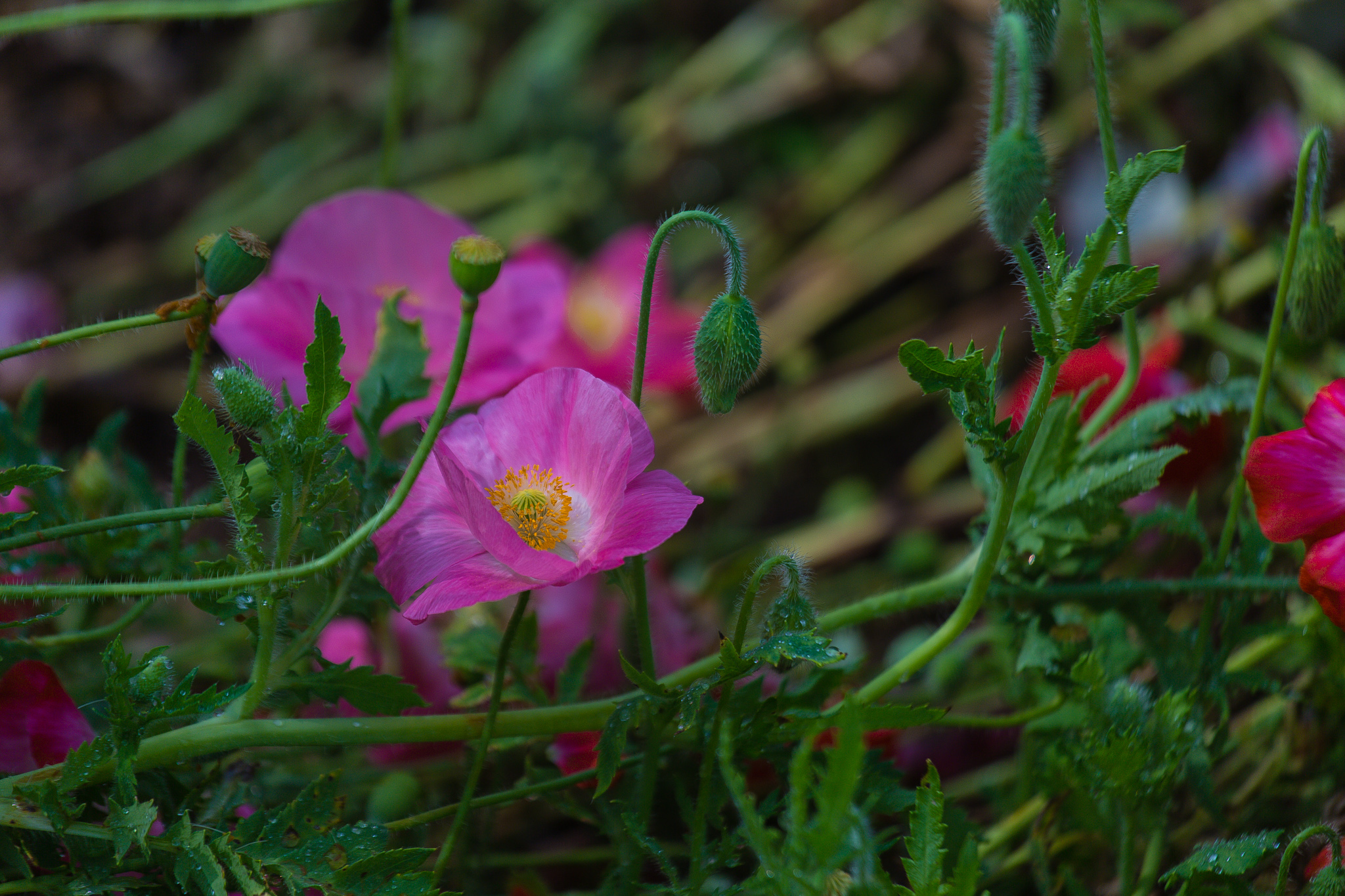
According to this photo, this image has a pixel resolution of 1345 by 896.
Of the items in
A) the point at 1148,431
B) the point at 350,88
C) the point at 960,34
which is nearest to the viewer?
the point at 1148,431

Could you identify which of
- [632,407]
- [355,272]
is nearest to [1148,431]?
[632,407]

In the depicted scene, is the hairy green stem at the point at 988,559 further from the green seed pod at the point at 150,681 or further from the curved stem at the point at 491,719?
the green seed pod at the point at 150,681

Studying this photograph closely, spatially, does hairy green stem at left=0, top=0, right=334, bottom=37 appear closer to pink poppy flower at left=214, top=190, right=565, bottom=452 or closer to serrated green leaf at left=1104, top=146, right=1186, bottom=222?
pink poppy flower at left=214, top=190, right=565, bottom=452

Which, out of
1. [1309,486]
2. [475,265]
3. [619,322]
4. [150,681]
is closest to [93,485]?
[150,681]

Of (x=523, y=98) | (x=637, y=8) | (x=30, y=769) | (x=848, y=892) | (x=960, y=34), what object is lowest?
(x=848, y=892)

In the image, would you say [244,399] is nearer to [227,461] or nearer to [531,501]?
[227,461]

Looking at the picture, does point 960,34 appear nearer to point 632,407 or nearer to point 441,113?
point 441,113
